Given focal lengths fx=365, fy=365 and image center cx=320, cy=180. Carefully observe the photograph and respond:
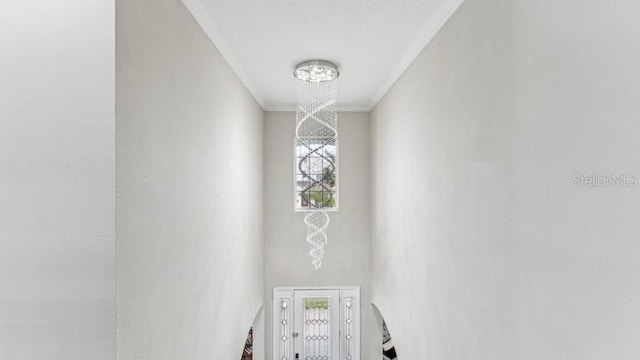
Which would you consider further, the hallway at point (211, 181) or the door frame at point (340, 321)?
the door frame at point (340, 321)

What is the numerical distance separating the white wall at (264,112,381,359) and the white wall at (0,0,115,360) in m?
A: 3.54

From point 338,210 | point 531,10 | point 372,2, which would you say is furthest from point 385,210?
Answer: point 531,10

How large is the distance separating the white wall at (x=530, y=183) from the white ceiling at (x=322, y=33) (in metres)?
0.25

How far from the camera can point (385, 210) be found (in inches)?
153

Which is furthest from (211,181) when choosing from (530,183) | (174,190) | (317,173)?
(317,173)

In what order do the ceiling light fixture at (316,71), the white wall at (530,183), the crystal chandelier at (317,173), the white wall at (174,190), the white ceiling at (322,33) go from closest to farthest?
the white wall at (530,183)
the white wall at (174,190)
the white ceiling at (322,33)
the ceiling light fixture at (316,71)
the crystal chandelier at (317,173)

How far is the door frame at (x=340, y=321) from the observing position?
475 cm

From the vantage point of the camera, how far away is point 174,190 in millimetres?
1739

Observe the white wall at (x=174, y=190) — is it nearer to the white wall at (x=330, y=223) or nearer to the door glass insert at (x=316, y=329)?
the white wall at (x=330, y=223)

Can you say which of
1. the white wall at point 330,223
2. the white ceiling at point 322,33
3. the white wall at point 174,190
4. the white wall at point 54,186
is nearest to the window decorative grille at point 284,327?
the white wall at point 330,223

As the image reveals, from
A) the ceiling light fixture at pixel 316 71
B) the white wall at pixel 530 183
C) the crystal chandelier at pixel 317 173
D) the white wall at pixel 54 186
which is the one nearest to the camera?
the white wall at pixel 530 183

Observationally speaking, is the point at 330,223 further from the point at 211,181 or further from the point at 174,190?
the point at 174,190

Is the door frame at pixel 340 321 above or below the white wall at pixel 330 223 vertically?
below

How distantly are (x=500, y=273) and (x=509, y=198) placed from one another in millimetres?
319
